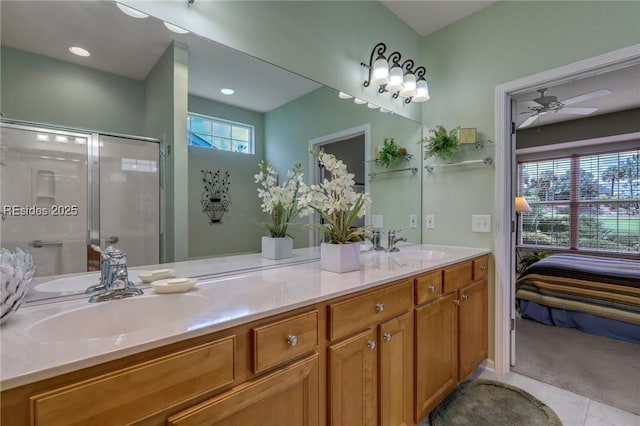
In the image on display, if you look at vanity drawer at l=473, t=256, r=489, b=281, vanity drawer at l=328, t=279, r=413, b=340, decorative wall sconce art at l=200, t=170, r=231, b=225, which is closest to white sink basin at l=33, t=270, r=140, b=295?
decorative wall sconce art at l=200, t=170, r=231, b=225

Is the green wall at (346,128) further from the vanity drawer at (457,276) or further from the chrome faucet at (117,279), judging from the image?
the chrome faucet at (117,279)

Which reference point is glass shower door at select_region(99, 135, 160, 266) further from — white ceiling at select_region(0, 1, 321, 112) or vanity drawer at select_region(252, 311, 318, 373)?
vanity drawer at select_region(252, 311, 318, 373)

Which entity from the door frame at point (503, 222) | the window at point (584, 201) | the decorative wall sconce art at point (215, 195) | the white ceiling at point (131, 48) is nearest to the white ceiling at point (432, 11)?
the door frame at point (503, 222)

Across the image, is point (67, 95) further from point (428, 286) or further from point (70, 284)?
point (428, 286)

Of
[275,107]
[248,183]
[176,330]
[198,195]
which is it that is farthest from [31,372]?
[275,107]

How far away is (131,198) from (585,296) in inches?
148

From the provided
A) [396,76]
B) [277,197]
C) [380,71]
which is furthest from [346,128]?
[277,197]

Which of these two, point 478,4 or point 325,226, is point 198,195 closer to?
point 325,226

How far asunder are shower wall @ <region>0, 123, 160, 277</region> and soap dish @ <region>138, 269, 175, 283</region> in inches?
2.2

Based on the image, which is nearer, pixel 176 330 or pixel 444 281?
pixel 176 330

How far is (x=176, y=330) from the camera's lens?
2.44 ft

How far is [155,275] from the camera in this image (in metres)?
1.24

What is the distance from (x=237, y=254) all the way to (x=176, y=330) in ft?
2.74

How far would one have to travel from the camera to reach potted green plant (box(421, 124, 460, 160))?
7.76 ft
